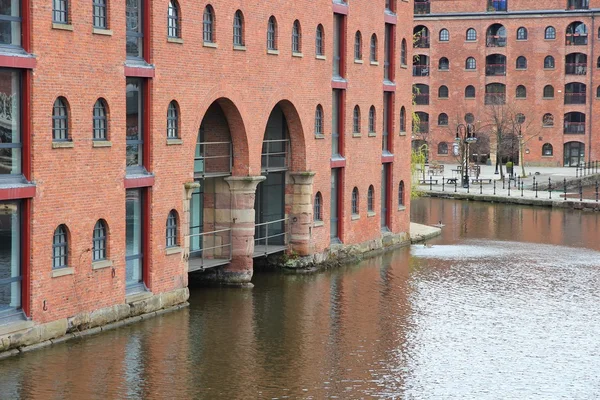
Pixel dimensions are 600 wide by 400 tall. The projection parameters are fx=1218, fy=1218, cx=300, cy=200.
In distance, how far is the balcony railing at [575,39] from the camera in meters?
97.1

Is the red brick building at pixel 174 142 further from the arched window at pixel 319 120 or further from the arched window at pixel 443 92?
the arched window at pixel 443 92

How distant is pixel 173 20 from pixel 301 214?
1048 centimetres

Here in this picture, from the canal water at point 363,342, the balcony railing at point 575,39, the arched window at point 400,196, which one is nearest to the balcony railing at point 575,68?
the balcony railing at point 575,39

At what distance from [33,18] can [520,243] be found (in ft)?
93.2

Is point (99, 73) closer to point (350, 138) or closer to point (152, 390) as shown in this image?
point (152, 390)

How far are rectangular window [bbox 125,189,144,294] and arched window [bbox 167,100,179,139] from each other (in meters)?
2.15

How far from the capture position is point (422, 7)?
101 meters

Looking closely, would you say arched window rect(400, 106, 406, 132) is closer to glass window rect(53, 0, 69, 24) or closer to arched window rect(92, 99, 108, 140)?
arched window rect(92, 99, 108, 140)

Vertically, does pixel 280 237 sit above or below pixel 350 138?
below

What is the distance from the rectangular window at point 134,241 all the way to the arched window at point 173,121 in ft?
7.04

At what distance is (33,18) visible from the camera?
86.5ft

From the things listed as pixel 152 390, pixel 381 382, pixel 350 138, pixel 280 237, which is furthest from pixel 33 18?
A: pixel 350 138

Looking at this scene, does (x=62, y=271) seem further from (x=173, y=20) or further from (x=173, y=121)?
(x=173, y=20)

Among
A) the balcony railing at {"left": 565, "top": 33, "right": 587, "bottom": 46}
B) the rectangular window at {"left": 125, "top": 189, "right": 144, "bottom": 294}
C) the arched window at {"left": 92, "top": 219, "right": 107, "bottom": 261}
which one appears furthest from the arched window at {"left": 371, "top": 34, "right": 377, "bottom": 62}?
the balcony railing at {"left": 565, "top": 33, "right": 587, "bottom": 46}
